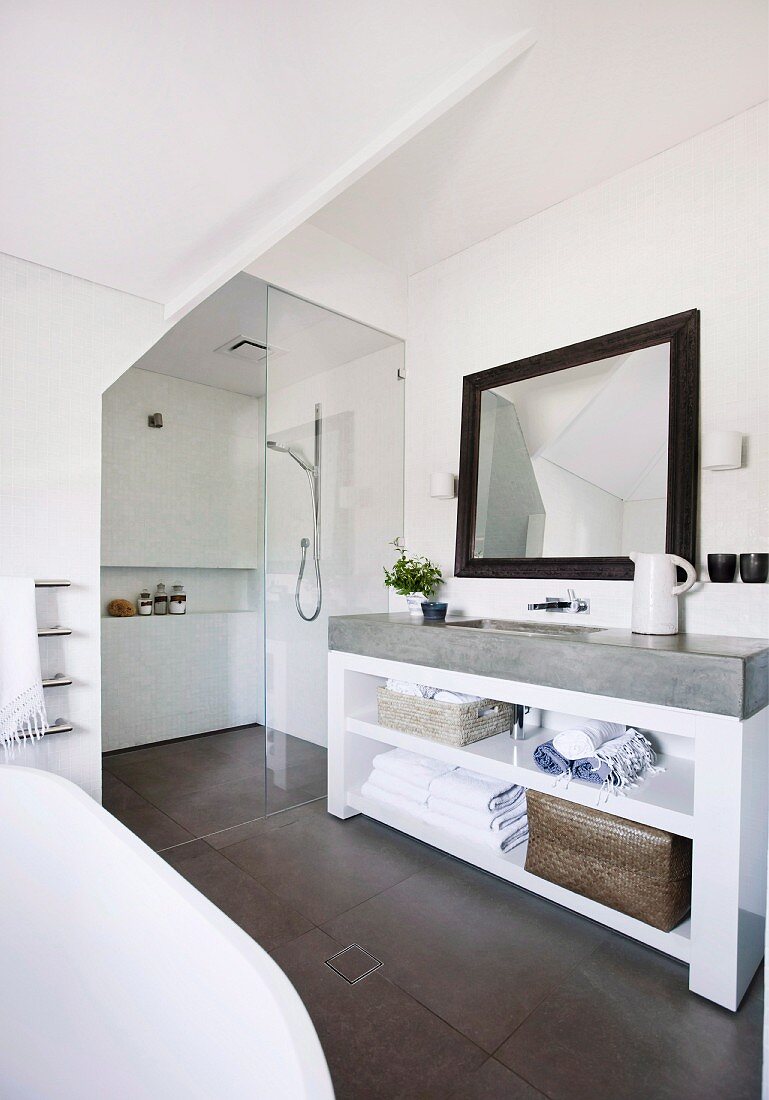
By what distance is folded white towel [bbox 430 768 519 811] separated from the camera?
2301 mm

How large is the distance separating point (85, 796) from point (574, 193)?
2.87m

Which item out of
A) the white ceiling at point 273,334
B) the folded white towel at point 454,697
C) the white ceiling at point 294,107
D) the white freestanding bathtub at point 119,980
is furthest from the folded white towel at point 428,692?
the white ceiling at point 294,107

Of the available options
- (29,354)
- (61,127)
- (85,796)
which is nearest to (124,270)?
(29,354)

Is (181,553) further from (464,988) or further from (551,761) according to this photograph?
(464,988)

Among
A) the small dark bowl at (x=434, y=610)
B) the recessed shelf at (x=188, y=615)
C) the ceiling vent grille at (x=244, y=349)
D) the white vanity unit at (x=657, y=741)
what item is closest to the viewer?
the white vanity unit at (x=657, y=741)

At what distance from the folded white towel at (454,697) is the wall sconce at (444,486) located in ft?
3.36

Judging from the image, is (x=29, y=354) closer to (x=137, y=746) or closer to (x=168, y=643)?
(x=168, y=643)

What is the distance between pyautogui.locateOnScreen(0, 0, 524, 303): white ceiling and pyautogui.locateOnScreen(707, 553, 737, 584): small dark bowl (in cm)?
166

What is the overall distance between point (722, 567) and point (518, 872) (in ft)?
4.13

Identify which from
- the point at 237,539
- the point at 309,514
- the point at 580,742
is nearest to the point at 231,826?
the point at 309,514

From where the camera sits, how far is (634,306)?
8.13 feet

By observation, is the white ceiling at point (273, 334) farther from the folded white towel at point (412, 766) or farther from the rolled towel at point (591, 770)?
the rolled towel at point (591, 770)

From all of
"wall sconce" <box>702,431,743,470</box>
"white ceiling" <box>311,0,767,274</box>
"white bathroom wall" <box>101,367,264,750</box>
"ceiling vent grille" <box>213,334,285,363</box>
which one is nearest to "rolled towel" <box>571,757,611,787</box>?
"wall sconce" <box>702,431,743,470</box>

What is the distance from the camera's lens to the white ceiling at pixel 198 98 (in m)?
1.39
